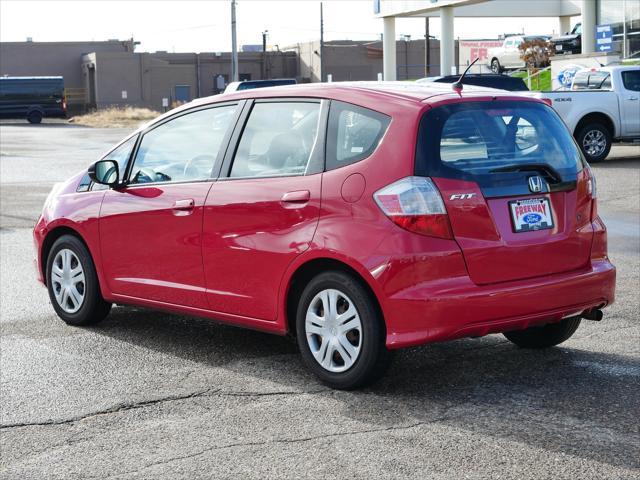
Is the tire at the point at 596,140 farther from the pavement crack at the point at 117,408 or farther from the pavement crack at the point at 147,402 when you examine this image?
the pavement crack at the point at 117,408

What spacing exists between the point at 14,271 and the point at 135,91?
7981 cm

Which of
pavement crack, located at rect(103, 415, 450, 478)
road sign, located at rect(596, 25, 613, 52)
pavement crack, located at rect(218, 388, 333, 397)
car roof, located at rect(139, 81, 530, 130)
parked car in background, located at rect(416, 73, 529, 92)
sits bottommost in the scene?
pavement crack, located at rect(103, 415, 450, 478)

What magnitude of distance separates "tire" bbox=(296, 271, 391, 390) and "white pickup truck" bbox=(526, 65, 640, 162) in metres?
16.6

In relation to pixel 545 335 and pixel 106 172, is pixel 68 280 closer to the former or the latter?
pixel 106 172

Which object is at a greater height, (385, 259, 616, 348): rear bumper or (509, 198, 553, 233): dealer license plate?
(509, 198, 553, 233): dealer license plate

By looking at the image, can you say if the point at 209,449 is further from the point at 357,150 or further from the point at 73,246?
the point at 73,246

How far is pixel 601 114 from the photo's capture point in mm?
22219

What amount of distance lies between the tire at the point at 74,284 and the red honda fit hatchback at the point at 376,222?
897 mm

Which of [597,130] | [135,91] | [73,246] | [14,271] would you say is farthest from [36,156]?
[135,91]

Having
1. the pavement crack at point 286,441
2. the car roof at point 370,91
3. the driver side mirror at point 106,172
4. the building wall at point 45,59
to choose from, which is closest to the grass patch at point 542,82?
the driver side mirror at point 106,172

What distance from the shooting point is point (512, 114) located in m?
6.11

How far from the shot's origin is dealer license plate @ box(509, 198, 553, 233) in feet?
19.4

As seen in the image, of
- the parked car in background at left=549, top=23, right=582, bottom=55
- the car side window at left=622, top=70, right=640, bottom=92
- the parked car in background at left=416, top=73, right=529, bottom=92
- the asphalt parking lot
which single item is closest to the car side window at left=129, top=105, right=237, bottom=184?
the asphalt parking lot

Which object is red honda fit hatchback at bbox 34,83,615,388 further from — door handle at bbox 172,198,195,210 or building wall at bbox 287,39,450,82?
building wall at bbox 287,39,450,82
